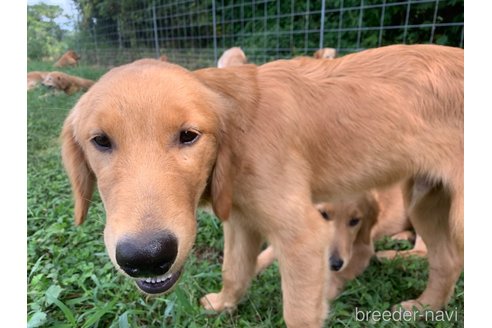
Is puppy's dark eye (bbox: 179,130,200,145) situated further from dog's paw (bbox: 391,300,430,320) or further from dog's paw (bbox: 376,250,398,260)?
dog's paw (bbox: 376,250,398,260)

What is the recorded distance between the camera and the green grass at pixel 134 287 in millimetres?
2281

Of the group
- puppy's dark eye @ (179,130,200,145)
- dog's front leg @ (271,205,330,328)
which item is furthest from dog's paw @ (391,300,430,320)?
puppy's dark eye @ (179,130,200,145)

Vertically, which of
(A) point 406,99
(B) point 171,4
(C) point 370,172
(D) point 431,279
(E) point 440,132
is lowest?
(D) point 431,279

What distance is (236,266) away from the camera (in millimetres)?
2549

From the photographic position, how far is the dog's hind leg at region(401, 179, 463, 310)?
8.59 ft

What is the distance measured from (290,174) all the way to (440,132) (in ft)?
2.69

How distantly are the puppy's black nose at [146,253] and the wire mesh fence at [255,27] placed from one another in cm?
503

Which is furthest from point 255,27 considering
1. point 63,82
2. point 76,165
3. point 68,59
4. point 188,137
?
point 188,137

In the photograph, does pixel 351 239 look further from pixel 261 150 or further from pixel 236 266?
pixel 261 150

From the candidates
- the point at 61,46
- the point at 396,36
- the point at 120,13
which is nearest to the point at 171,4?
the point at 120,13

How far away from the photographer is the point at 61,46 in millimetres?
9484

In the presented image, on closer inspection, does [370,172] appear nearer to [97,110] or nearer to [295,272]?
[295,272]

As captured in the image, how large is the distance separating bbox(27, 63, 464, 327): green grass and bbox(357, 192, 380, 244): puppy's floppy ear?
0.73 feet

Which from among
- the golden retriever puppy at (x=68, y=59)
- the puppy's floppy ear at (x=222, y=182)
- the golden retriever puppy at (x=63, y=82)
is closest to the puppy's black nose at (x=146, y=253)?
the puppy's floppy ear at (x=222, y=182)
